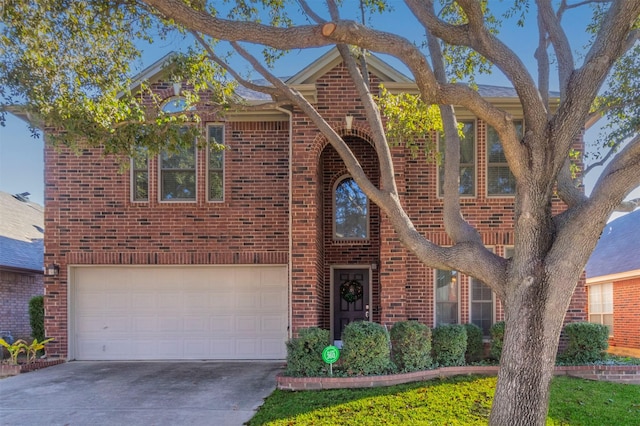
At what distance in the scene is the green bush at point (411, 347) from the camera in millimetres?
8125

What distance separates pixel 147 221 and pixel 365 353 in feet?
19.2

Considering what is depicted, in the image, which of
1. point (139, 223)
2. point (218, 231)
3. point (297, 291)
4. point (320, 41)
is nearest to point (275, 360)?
point (297, 291)

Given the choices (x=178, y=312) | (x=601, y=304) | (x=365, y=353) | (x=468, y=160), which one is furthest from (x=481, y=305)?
(x=601, y=304)

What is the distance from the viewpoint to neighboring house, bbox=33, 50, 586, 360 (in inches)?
399

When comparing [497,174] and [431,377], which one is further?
[497,174]

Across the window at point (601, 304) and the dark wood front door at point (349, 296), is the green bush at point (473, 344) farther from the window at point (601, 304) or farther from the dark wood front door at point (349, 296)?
the window at point (601, 304)

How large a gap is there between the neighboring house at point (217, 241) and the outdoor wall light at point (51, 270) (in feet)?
0.39

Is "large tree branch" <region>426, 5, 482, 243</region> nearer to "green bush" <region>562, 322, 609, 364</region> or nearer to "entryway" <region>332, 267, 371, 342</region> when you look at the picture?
"green bush" <region>562, 322, 609, 364</region>

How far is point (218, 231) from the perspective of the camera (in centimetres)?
1042

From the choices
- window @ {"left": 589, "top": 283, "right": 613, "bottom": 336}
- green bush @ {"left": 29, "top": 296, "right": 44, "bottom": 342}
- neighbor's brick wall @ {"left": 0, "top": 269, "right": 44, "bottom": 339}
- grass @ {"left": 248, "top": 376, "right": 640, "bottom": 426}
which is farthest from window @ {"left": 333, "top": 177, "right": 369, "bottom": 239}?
window @ {"left": 589, "top": 283, "right": 613, "bottom": 336}

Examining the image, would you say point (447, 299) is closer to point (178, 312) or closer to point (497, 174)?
point (497, 174)

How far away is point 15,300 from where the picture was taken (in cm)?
1277

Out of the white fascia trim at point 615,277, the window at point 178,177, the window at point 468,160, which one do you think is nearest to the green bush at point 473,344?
the window at point 468,160

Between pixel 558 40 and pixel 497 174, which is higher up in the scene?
pixel 558 40
